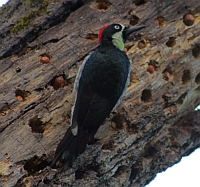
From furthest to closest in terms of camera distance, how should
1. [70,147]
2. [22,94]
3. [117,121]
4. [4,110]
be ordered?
[117,121]
[22,94]
[4,110]
[70,147]

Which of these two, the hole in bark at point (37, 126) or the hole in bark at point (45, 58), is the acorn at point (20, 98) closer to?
the hole in bark at point (37, 126)

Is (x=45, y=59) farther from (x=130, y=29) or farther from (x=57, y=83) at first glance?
(x=130, y=29)

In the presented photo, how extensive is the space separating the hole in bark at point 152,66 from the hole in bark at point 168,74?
10cm

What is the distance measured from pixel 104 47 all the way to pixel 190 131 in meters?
1.19

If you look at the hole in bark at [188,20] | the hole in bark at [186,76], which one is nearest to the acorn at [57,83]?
the hole in bark at [186,76]

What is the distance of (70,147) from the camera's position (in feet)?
12.8

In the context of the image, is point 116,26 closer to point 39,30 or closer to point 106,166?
point 39,30

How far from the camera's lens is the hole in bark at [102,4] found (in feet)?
15.3

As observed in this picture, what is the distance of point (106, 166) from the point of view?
4.08 meters

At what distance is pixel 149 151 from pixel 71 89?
0.96 meters

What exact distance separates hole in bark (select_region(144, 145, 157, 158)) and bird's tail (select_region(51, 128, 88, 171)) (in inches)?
35.4

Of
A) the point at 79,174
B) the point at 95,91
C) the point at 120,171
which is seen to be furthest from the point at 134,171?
the point at 95,91

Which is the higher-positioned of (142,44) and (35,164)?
(142,44)

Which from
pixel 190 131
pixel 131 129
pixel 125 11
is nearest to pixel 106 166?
pixel 131 129
